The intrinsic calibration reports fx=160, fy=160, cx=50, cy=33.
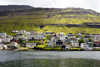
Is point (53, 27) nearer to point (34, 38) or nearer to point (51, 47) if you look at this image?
point (34, 38)

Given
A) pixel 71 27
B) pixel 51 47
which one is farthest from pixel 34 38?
pixel 71 27

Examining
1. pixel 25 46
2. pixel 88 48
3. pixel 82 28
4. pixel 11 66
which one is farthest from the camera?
pixel 82 28

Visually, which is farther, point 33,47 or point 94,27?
point 94,27

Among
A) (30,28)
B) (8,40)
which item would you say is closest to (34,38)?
(8,40)

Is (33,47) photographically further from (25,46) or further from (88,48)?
(88,48)

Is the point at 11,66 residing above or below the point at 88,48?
above

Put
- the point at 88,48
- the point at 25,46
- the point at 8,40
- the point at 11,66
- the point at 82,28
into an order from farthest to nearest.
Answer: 1. the point at 82,28
2. the point at 8,40
3. the point at 25,46
4. the point at 88,48
5. the point at 11,66

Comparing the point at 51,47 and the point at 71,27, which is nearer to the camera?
the point at 51,47

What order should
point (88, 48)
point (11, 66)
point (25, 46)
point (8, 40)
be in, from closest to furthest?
point (11, 66) < point (88, 48) < point (25, 46) < point (8, 40)

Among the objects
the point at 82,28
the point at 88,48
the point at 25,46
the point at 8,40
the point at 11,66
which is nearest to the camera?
the point at 11,66

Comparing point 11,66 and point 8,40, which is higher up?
point 11,66
